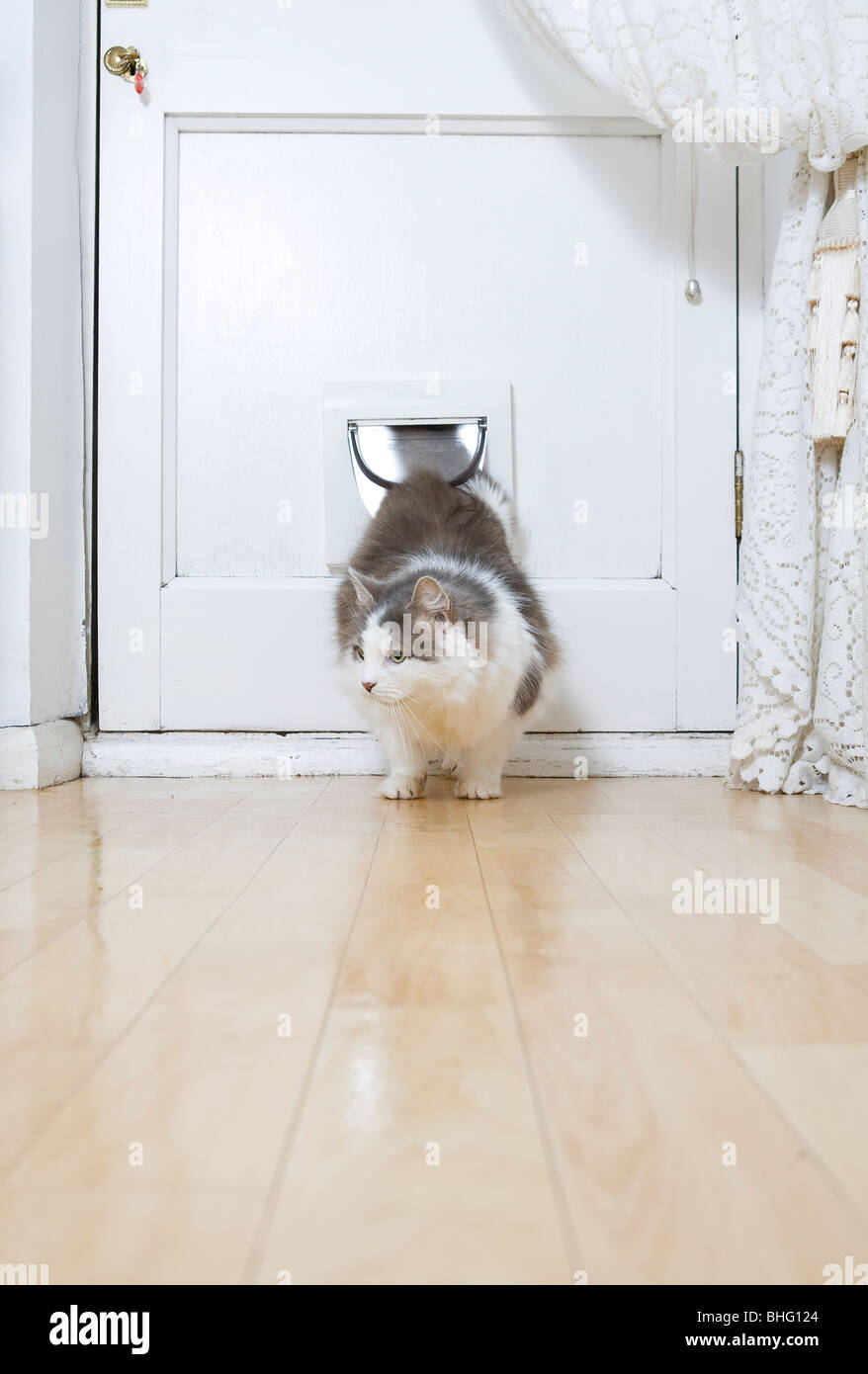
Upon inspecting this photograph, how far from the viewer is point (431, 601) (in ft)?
5.37

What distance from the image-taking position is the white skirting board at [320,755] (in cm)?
208

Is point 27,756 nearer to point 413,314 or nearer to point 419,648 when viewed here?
point 419,648

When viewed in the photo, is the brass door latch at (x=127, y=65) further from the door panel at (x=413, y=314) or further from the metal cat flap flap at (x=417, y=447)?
the metal cat flap flap at (x=417, y=447)

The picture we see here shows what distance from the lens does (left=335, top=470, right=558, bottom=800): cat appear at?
167 cm

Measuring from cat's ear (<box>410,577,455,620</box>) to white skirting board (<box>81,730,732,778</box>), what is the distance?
0.50 metres

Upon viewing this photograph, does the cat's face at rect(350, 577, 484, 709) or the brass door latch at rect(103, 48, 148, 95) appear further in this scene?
the brass door latch at rect(103, 48, 148, 95)

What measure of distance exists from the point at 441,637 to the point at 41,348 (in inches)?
36.6

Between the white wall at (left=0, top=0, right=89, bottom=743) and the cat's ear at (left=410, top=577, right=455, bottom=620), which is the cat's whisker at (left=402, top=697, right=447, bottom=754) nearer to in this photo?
the cat's ear at (left=410, top=577, right=455, bottom=620)

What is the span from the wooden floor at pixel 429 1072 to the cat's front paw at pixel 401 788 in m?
0.55
